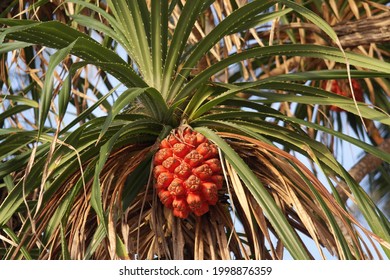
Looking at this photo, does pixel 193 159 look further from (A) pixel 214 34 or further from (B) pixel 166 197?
(A) pixel 214 34

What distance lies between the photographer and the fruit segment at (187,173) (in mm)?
1899

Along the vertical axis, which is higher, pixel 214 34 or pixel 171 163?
pixel 214 34

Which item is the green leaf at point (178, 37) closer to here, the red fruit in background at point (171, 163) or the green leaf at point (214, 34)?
the green leaf at point (214, 34)

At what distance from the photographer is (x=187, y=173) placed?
190 cm

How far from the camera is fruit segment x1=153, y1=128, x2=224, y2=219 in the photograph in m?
1.90

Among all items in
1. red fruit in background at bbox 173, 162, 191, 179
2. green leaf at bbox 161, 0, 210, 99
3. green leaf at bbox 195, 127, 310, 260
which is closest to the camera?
green leaf at bbox 195, 127, 310, 260

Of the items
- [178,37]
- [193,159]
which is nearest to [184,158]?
[193,159]

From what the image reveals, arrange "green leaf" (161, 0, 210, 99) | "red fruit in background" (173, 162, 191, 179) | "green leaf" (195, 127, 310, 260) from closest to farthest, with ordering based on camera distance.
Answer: "green leaf" (195, 127, 310, 260)
"red fruit in background" (173, 162, 191, 179)
"green leaf" (161, 0, 210, 99)

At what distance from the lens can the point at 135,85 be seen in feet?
6.51

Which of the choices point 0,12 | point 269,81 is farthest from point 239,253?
point 0,12

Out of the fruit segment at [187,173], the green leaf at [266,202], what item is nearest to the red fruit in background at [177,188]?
the fruit segment at [187,173]

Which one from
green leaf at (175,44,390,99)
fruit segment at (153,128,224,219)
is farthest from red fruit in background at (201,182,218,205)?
green leaf at (175,44,390,99)

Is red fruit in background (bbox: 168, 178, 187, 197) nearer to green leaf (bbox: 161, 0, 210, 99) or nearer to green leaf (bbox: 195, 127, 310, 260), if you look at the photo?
green leaf (bbox: 195, 127, 310, 260)

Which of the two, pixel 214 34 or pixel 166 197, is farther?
pixel 214 34
